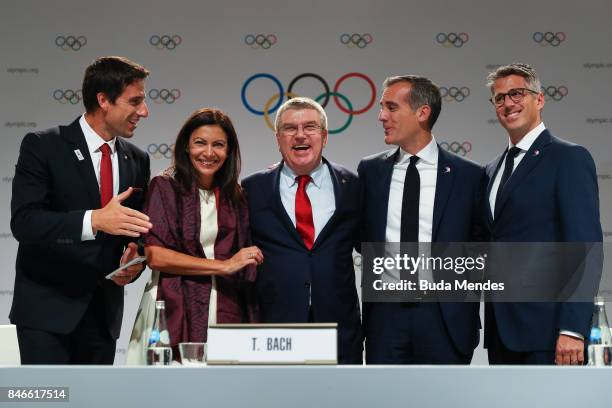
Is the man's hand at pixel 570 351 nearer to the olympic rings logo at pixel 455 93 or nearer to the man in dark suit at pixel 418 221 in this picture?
the man in dark suit at pixel 418 221

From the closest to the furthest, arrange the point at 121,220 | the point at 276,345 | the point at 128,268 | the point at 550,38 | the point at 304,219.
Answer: the point at 276,345
the point at 121,220
the point at 128,268
the point at 304,219
the point at 550,38

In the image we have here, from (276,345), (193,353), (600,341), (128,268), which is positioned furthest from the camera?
(128,268)

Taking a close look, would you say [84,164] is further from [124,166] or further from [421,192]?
[421,192]

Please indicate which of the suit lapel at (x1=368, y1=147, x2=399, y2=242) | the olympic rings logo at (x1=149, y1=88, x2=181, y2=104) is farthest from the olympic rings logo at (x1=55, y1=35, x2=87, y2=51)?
the suit lapel at (x1=368, y1=147, x2=399, y2=242)

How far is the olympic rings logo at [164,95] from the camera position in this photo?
5129 millimetres

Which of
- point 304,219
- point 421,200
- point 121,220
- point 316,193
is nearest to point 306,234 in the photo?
point 304,219

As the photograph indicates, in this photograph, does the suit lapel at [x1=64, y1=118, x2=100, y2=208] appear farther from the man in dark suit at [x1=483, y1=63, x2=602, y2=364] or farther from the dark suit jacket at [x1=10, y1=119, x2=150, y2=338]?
the man in dark suit at [x1=483, y1=63, x2=602, y2=364]

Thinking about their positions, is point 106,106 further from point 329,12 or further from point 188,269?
point 329,12

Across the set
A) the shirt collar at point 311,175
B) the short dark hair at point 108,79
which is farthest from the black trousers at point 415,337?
the short dark hair at point 108,79

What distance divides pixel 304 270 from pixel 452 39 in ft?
9.41

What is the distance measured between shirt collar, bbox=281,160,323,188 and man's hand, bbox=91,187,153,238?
640mm

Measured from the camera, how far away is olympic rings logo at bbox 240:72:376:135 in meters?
5.09

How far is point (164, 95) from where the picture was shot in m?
5.14

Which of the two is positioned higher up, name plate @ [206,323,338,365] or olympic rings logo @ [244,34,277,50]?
olympic rings logo @ [244,34,277,50]
